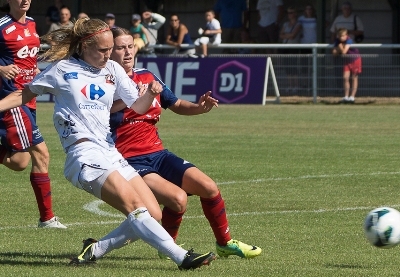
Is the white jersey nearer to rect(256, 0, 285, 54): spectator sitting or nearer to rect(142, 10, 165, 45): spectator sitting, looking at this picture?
rect(142, 10, 165, 45): spectator sitting

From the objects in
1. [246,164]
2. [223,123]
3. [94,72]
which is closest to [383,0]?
[223,123]

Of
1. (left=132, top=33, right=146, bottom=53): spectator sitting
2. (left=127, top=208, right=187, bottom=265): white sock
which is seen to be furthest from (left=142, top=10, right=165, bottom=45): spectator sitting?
(left=127, top=208, right=187, bottom=265): white sock

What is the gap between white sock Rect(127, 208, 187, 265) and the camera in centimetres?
633

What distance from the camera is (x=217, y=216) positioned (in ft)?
23.7

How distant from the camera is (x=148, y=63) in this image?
22391 millimetres

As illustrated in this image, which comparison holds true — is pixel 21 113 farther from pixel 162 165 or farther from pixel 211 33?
pixel 211 33

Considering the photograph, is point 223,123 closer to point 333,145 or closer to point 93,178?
point 333,145

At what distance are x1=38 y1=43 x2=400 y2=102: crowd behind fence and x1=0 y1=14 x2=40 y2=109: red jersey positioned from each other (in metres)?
12.9

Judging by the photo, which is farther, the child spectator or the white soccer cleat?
the child spectator

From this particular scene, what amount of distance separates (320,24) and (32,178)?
54.8 ft

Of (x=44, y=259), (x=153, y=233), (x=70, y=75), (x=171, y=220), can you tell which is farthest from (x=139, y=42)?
(x=153, y=233)

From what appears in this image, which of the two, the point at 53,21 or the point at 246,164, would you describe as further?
the point at 53,21

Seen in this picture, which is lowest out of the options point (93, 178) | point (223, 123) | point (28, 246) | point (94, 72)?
point (223, 123)

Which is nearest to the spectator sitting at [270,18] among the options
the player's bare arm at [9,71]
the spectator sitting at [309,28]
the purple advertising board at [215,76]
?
the spectator sitting at [309,28]
